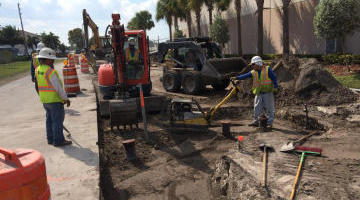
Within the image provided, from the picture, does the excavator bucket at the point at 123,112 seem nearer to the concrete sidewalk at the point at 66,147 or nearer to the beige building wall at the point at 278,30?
the concrete sidewalk at the point at 66,147

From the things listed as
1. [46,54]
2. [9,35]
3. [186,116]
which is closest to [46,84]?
[46,54]

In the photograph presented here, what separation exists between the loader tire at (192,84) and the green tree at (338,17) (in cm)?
702

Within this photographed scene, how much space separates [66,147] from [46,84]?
1261 millimetres

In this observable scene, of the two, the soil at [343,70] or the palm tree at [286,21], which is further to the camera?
the palm tree at [286,21]

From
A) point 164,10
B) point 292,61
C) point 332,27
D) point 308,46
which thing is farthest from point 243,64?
point 164,10

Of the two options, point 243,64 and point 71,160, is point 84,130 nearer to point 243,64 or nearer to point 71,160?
point 71,160

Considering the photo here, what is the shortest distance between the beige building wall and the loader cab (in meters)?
12.6

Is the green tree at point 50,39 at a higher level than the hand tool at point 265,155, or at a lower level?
higher

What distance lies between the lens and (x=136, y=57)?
332 inches

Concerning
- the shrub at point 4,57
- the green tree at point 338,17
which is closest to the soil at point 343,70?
the green tree at point 338,17

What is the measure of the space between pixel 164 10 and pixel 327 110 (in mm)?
31761

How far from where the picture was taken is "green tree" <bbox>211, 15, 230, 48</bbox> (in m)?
25.5

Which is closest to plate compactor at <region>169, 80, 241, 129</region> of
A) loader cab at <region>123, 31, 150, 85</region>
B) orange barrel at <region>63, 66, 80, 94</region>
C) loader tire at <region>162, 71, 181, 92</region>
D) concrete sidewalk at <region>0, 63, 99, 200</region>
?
concrete sidewalk at <region>0, 63, 99, 200</region>

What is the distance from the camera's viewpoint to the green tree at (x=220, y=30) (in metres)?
25.5
